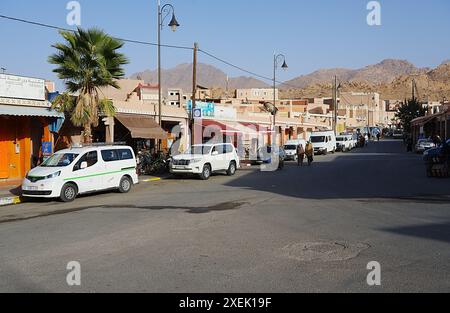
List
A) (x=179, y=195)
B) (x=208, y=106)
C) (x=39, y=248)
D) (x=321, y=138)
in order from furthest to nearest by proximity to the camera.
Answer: (x=321, y=138), (x=208, y=106), (x=179, y=195), (x=39, y=248)

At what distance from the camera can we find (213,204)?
47.4 feet

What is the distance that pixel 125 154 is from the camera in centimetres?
1945

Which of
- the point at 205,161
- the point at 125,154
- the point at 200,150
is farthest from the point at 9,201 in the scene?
the point at 200,150

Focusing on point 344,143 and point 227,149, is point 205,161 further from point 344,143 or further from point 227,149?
point 344,143

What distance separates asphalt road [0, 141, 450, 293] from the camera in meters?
6.34

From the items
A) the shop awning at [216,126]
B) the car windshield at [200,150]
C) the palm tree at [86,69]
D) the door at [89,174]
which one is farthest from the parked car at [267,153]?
the door at [89,174]

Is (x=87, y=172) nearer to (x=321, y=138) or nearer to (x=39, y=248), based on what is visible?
(x=39, y=248)

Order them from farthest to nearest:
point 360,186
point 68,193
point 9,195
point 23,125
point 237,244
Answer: point 23,125
point 360,186
point 9,195
point 68,193
point 237,244

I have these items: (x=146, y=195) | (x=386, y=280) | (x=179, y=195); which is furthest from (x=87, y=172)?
(x=386, y=280)

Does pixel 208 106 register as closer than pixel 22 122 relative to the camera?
No

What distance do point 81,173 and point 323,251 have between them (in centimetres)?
1130

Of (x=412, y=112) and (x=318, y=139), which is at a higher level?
(x=412, y=112)

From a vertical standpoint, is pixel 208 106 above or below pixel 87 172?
above
